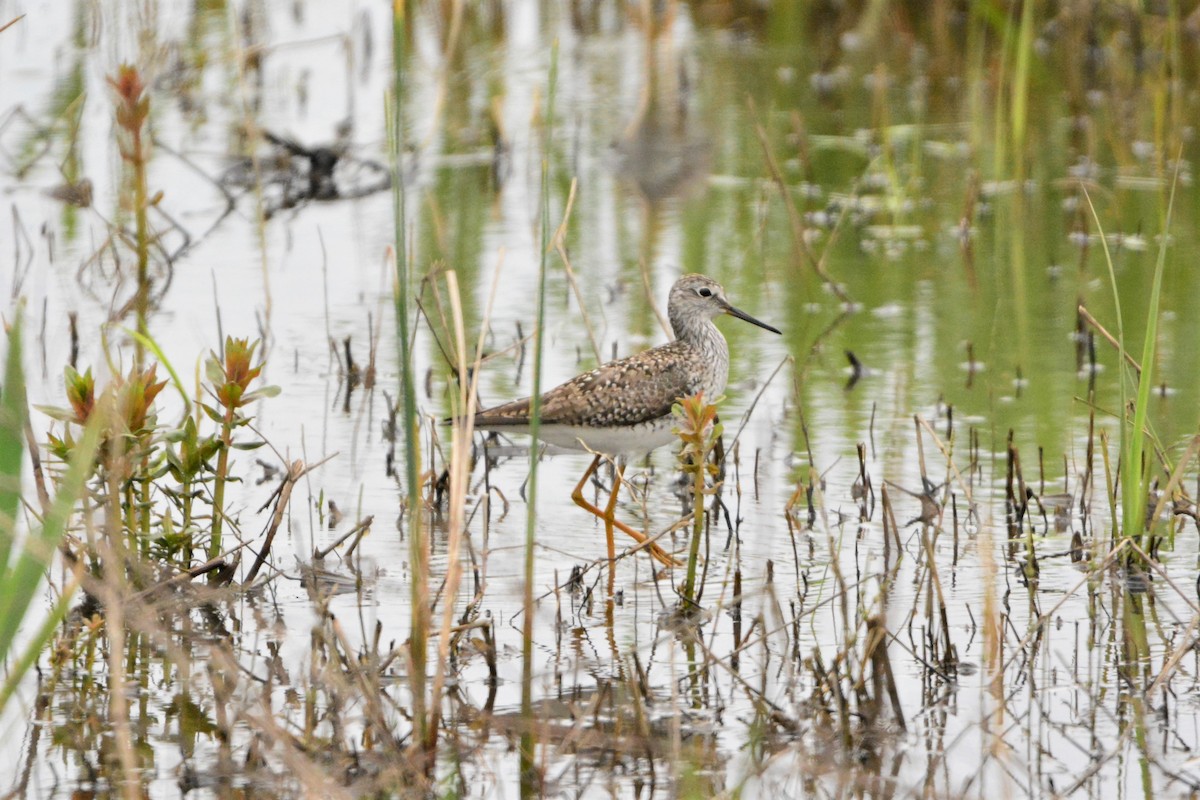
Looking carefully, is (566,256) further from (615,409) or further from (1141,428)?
(1141,428)

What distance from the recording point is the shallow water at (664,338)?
165 inches

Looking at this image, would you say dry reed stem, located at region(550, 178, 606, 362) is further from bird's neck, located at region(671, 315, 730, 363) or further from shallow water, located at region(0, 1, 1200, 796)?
bird's neck, located at region(671, 315, 730, 363)

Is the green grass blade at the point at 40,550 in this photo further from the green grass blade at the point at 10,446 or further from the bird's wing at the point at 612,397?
the bird's wing at the point at 612,397

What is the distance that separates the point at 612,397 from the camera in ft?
20.3

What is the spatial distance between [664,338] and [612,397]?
2.02m

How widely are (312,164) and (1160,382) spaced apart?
5562 millimetres

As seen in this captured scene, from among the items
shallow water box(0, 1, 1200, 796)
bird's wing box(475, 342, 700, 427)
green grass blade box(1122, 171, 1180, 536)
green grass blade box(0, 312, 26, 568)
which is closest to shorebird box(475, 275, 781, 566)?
bird's wing box(475, 342, 700, 427)

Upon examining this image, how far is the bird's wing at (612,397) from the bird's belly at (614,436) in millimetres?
27

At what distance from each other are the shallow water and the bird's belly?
0.84ft

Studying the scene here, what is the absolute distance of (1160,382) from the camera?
727cm

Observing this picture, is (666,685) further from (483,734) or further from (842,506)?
(842,506)

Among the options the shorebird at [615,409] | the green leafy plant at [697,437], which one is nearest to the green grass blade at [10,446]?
the green leafy plant at [697,437]

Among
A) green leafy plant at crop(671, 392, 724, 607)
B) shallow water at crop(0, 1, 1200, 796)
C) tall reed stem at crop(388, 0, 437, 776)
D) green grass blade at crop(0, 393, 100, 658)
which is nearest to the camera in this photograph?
green grass blade at crop(0, 393, 100, 658)

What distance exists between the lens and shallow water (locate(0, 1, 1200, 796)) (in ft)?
13.7
